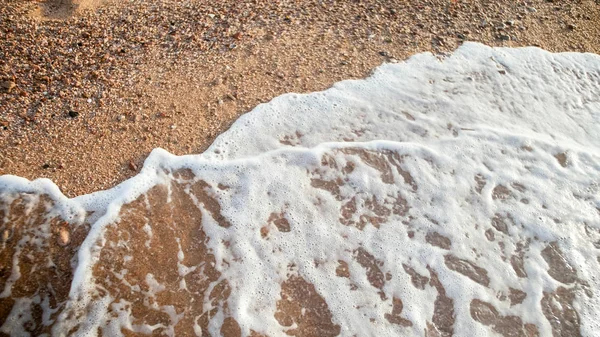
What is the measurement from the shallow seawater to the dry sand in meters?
0.17

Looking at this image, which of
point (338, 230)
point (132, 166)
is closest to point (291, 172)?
point (338, 230)

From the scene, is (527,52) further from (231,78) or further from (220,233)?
(220,233)

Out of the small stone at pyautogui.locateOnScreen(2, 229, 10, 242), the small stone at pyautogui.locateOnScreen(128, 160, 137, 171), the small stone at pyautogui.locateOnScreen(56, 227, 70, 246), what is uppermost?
the small stone at pyautogui.locateOnScreen(128, 160, 137, 171)

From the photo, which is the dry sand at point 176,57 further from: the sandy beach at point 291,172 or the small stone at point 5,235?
the small stone at point 5,235

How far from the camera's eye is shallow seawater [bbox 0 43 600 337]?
2471 mm

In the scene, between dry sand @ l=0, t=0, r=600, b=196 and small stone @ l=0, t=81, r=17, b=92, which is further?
small stone @ l=0, t=81, r=17, b=92

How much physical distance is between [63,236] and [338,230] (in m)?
1.55

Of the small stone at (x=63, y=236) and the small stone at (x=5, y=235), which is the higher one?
the small stone at (x=63, y=236)

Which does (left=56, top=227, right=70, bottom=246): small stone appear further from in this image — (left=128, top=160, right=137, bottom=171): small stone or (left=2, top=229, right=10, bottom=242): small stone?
(left=128, top=160, right=137, bottom=171): small stone

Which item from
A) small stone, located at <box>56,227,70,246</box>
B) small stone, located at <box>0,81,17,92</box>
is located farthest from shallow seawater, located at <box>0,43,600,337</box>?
small stone, located at <box>0,81,17,92</box>

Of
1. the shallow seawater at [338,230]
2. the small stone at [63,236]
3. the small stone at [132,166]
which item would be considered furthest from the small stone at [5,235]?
the small stone at [132,166]

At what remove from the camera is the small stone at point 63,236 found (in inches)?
102

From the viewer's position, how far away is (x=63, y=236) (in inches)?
102

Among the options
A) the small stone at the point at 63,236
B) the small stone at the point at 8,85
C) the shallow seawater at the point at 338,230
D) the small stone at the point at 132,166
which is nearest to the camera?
the shallow seawater at the point at 338,230
